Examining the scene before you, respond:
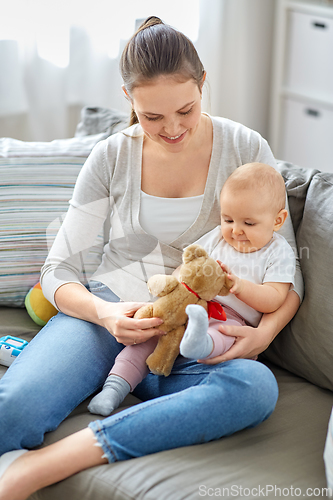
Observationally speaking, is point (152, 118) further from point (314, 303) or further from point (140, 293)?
point (314, 303)

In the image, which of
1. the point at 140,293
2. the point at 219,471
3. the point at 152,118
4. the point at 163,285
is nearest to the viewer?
the point at 219,471

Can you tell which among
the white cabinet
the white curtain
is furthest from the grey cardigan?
the white cabinet

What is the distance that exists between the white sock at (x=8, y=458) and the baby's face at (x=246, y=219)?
2.10ft

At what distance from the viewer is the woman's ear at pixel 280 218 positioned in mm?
1244

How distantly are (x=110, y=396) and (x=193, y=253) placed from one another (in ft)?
1.15

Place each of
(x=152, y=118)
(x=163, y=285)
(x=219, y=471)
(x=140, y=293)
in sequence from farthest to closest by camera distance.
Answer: (x=140, y=293), (x=152, y=118), (x=163, y=285), (x=219, y=471)

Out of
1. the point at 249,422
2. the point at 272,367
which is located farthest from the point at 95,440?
the point at 272,367

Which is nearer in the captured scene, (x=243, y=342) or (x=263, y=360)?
(x=243, y=342)

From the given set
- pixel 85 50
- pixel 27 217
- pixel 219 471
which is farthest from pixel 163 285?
pixel 85 50

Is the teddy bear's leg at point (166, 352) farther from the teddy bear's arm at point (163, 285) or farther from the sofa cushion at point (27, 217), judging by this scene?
the sofa cushion at point (27, 217)

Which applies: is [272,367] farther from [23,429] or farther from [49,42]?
[49,42]

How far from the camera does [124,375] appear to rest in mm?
1166

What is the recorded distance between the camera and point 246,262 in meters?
1.24

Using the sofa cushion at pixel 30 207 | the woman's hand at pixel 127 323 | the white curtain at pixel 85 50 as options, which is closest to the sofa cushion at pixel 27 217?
the sofa cushion at pixel 30 207
